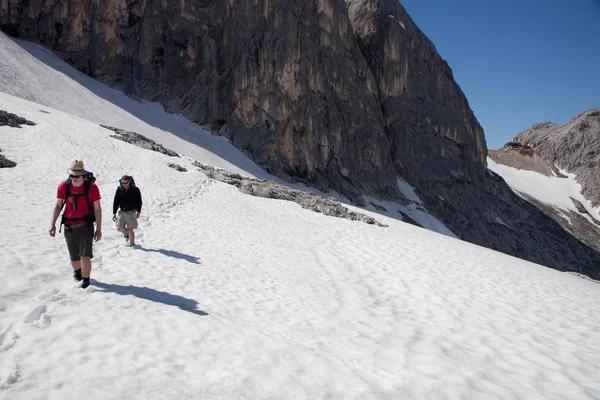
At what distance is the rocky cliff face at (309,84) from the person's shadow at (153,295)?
38054 millimetres

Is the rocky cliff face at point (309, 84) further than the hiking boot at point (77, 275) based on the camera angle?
Yes

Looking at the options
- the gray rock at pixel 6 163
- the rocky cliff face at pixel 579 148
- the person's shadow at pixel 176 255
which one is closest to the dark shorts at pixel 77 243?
the person's shadow at pixel 176 255

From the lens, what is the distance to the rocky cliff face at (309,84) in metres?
42.4

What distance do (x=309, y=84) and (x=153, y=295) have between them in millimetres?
47706

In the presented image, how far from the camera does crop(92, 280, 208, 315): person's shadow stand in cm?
555

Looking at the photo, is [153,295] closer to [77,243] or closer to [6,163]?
[77,243]

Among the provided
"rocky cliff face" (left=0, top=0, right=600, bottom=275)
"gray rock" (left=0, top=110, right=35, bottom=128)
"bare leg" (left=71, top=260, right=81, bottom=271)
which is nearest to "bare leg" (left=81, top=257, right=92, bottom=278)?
"bare leg" (left=71, top=260, right=81, bottom=271)

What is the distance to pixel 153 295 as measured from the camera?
5.78 m

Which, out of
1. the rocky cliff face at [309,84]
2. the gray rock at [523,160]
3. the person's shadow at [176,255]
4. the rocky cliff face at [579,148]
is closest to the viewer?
the person's shadow at [176,255]

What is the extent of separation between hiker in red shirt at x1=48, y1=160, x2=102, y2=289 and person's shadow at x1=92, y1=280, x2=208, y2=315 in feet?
1.04

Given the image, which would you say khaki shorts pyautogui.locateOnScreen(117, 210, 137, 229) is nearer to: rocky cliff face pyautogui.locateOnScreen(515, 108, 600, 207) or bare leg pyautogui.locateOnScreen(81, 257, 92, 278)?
bare leg pyautogui.locateOnScreen(81, 257, 92, 278)

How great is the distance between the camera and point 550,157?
107125 millimetres

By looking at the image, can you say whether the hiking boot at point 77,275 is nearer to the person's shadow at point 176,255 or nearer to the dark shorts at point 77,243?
the dark shorts at point 77,243

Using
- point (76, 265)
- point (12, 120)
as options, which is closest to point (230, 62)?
point (12, 120)
